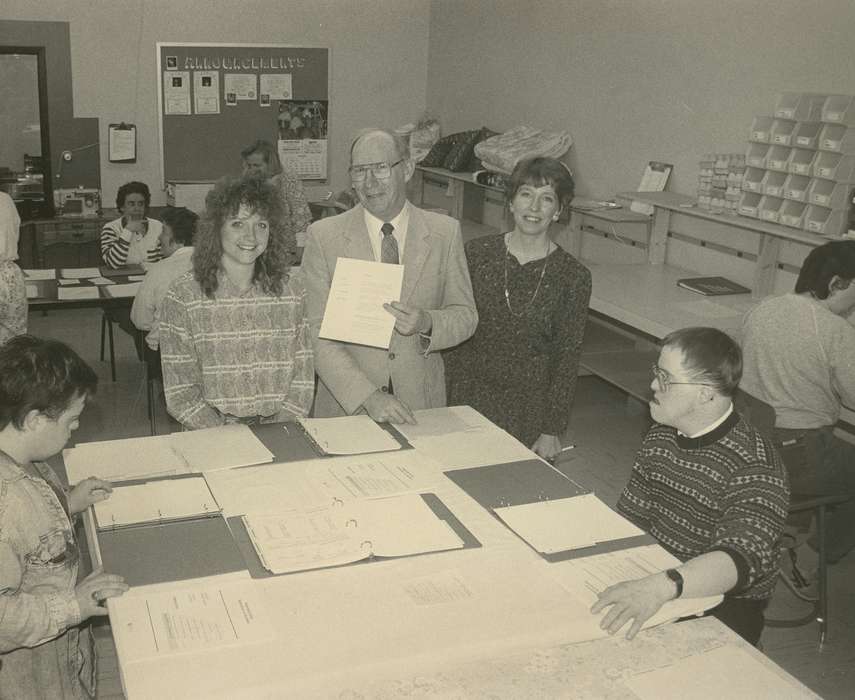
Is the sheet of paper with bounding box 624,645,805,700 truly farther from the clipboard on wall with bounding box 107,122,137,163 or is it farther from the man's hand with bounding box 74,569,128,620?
the clipboard on wall with bounding box 107,122,137,163

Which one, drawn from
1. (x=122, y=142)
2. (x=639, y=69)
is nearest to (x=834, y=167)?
(x=639, y=69)

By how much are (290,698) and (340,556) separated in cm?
43

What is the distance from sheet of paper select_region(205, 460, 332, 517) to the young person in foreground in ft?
1.16

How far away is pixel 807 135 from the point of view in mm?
4219

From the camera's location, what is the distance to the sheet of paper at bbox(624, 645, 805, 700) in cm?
152

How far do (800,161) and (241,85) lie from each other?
4.87 m

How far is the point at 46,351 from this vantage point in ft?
5.80

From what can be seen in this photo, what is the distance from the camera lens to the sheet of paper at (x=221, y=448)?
7.41 ft

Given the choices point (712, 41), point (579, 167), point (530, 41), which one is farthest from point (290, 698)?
point (530, 41)

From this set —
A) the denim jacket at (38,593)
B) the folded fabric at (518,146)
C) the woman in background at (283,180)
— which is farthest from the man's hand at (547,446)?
the folded fabric at (518,146)

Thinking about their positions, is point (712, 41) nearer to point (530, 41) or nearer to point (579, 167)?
point (579, 167)

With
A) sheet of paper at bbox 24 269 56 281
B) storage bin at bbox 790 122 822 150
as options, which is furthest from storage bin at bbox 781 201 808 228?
sheet of paper at bbox 24 269 56 281

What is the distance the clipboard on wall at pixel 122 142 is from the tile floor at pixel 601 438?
1.30 metres

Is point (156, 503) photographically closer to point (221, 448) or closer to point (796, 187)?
point (221, 448)
